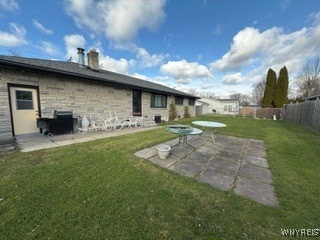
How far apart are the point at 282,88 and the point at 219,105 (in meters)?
19.3

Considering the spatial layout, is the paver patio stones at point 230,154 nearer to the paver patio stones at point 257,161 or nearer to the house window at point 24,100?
the paver patio stones at point 257,161

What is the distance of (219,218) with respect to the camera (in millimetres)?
2109

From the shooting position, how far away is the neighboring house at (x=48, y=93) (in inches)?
217

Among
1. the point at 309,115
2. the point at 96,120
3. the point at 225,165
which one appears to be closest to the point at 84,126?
the point at 96,120

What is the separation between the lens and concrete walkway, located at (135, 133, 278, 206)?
2914 millimetres

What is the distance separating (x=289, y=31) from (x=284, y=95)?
49.4 feet

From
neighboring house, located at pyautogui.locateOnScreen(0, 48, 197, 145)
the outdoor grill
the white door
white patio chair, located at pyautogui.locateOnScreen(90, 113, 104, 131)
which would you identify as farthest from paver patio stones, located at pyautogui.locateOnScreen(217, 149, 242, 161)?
the white door

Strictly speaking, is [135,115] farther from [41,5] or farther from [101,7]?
[41,5]

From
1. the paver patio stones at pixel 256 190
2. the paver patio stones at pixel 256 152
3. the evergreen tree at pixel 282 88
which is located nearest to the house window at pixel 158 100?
the paver patio stones at pixel 256 152

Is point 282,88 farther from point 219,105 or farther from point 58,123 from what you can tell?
point 58,123

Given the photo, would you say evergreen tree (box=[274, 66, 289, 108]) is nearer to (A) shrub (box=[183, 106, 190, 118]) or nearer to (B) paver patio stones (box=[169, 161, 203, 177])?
(A) shrub (box=[183, 106, 190, 118])

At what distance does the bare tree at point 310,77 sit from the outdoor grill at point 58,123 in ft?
134

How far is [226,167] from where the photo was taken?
12.7ft

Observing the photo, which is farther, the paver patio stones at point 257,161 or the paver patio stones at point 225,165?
the paver patio stones at point 257,161
